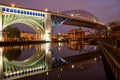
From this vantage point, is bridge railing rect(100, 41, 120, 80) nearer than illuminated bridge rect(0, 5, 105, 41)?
Yes

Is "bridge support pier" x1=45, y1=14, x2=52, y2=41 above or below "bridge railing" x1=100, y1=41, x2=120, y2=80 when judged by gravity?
above

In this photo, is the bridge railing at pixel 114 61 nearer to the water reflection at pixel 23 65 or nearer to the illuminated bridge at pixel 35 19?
the water reflection at pixel 23 65

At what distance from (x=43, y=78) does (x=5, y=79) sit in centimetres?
236

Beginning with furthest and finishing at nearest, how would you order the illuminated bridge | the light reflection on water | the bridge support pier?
1. the bridge support pier
2. the illuminated bridge
3. the light reflection on water

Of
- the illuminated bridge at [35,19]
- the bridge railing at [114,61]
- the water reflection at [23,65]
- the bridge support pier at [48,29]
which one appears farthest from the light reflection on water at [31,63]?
the bridge support pier at [48,29]

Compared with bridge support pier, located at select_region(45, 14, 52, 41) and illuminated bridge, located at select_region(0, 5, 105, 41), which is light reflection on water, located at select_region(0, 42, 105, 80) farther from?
bridge support pier, located at select_region(45, 14, 52, 41)

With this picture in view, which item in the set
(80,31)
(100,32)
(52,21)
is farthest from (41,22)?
(80,31)

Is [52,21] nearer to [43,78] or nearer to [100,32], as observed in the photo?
[100,32]

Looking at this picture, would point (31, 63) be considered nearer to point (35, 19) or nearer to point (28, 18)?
point (28, 18)

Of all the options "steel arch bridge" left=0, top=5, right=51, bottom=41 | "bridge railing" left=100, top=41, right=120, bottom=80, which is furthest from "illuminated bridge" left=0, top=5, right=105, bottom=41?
"bridge railing" left=100, top=41, right=120, bottom=80

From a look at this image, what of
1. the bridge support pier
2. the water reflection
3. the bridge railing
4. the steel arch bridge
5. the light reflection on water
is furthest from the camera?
the bridge support pier

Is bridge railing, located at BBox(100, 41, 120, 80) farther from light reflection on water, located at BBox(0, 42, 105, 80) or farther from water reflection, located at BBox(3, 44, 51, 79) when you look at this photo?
water reflection, located at BBox(3, 44, 51, 79)

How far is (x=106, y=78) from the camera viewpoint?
45.9 ft

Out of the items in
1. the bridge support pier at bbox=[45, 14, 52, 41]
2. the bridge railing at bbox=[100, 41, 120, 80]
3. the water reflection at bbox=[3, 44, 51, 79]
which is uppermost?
the bridge support pier at bbox=[45, 14, 52, 41]
